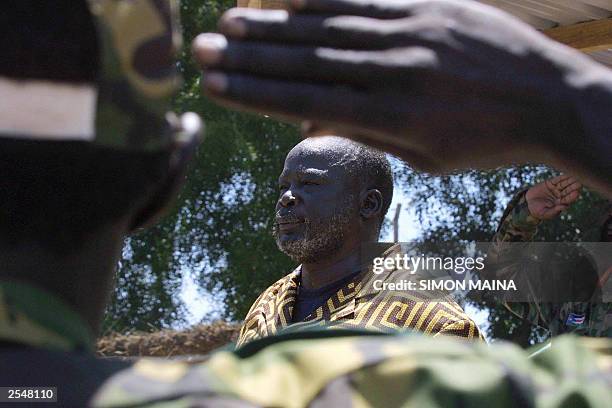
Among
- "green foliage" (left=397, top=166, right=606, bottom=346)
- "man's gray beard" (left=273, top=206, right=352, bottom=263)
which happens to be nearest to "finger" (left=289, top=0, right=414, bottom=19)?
"man's gray beard" (left=273, top=206, right=352, bottom=263)

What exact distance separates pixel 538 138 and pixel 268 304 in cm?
418

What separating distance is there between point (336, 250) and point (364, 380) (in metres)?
4.21

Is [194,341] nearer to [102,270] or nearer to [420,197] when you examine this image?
[420,197]

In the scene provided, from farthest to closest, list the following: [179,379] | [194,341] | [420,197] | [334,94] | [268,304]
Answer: [420,197], [194,341], [268,304], [334,94], [179,379]

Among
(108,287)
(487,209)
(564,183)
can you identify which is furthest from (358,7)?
(487,209)

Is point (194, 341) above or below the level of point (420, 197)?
below

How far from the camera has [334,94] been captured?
3.92ft

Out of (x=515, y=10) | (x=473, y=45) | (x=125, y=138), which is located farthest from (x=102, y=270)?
(x=515, y=10)

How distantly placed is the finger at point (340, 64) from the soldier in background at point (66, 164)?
0.29ft

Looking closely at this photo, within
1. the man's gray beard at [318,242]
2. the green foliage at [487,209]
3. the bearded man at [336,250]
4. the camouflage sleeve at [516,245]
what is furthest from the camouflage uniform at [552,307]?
the green foliage at [487,209]

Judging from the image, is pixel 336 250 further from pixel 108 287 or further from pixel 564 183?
pixel 108 287

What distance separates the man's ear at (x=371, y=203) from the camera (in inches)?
218

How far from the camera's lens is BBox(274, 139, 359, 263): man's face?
5277mm

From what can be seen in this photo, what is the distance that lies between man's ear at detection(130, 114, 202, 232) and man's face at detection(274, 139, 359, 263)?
12.9ft
